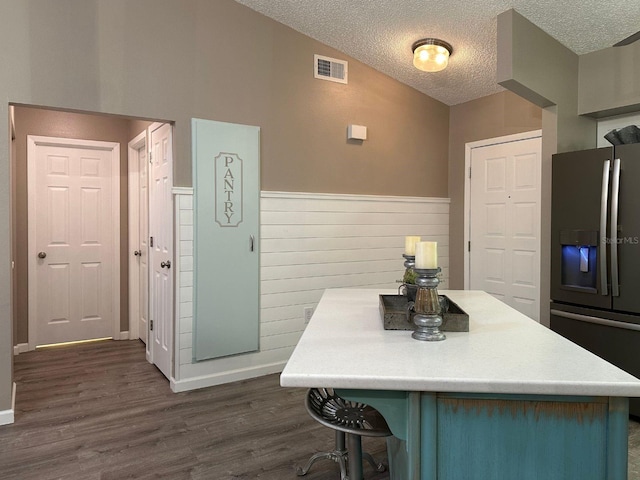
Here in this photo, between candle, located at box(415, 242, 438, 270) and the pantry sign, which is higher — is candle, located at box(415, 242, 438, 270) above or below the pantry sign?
below

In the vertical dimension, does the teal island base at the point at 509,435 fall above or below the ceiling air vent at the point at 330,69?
below

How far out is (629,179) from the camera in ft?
8.83

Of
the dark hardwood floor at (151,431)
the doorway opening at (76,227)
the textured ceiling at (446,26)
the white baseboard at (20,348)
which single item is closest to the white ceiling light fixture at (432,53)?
the textured ceiling at (446,26)

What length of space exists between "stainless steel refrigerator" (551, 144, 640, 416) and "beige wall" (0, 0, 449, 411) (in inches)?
67.2

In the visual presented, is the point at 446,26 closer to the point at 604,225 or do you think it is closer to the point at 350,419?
the point at 604,225

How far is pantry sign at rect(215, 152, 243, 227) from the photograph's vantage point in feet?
11.3

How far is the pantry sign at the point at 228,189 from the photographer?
135 inches

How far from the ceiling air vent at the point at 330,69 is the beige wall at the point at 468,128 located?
1.46 metres

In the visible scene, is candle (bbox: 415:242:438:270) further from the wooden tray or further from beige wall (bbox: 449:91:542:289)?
beige wall (bbox: 449:91:542:289)

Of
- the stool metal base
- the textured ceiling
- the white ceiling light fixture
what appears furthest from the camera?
the white ceiling light fixture

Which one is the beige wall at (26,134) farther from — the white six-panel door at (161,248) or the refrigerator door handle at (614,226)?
the refrigerator door handle at (614,226)

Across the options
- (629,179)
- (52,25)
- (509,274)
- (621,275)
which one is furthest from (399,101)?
(52,25)

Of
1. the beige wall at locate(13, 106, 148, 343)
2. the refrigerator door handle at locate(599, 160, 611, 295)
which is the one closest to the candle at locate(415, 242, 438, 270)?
the refrigerator door handle at locate(599, 160, 611, 295)

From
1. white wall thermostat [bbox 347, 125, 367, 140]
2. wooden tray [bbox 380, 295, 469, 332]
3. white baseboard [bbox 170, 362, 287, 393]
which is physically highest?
white wall thermostat [bbox 347, 125, 367, 140]
